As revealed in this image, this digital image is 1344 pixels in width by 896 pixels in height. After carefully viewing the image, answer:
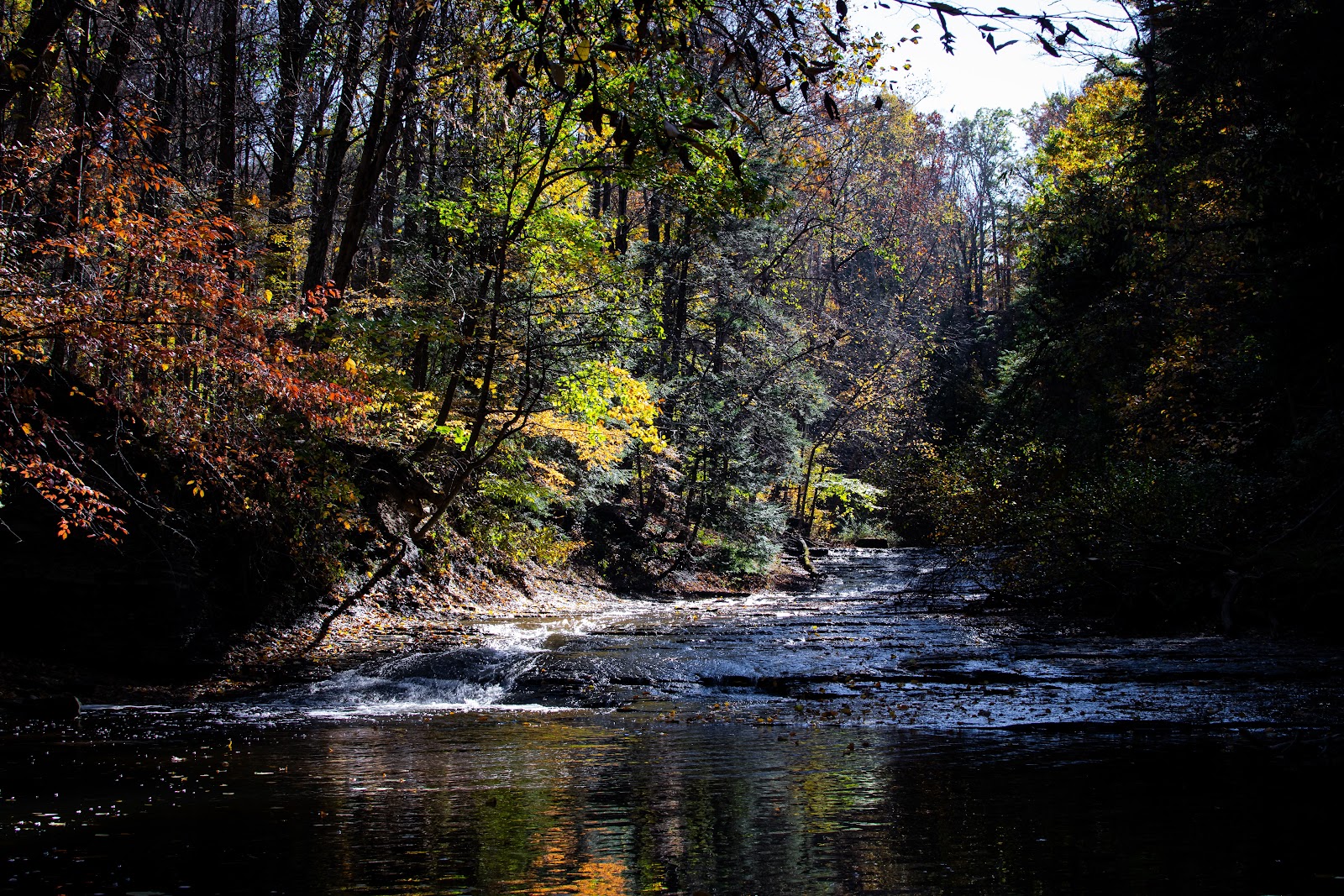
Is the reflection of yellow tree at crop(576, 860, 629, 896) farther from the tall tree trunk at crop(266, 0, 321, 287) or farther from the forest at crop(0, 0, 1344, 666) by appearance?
the tall tree trunk at crop(266, 0, 321, 287)

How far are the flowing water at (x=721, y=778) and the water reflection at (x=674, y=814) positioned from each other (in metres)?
0.02

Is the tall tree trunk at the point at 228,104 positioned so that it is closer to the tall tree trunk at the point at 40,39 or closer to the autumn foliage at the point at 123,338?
the autumn foliage at the point at 123,338

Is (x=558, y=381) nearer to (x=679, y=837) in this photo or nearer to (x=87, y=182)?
(x=87, y=182)

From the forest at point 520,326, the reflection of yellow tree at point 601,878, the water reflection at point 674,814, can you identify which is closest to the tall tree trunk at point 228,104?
the forest at point 520,326

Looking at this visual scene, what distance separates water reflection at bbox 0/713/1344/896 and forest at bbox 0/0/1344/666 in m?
2.70

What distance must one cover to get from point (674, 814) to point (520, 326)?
10.5 meters

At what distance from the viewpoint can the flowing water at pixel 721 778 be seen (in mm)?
3592

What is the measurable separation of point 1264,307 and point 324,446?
11650 millimetres

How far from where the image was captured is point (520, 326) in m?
14.2

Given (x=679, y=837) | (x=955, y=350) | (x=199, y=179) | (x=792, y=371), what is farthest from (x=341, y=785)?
(x=955, y=350)

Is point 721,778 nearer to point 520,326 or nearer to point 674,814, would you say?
point 674,814

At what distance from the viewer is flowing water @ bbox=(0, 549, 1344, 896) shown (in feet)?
11.8

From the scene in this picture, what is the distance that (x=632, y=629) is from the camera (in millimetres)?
13977

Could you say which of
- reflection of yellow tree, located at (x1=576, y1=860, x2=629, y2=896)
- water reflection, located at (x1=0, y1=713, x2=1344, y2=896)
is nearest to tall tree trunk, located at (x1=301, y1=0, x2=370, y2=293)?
water reflection, located at (x1=0, y1=713, x2=1344, y2=896)
